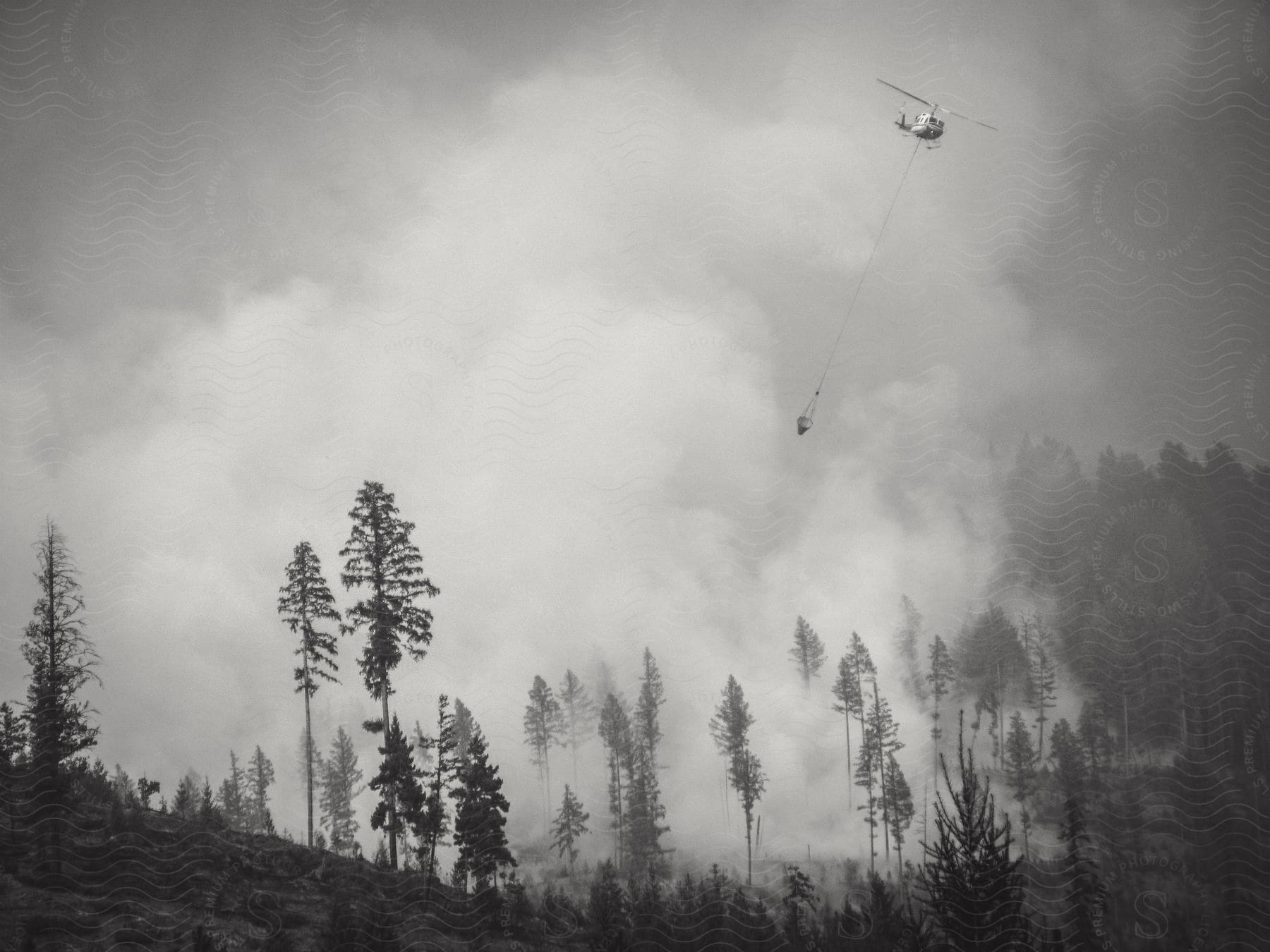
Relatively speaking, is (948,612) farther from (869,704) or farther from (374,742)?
(374,742)

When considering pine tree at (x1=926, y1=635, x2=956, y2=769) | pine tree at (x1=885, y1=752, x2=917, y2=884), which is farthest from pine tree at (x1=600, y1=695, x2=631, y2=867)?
pine tree at (x1=926, y1=635, x2=956, y2=769)

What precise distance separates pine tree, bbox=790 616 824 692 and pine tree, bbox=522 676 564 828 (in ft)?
88.3

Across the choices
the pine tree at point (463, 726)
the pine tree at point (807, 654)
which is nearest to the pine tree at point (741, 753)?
the pine tree at point (807, 654)

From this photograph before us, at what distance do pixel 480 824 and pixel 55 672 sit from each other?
60.7ft

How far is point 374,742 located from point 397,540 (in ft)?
293

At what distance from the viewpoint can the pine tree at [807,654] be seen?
252 feet

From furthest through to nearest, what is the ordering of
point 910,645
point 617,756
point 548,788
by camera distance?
point 910,645 < point 548,788 < point 617,756

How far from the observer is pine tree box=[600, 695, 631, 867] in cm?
6247

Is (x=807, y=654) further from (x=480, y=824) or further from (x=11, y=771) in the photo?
(x=11, y=771)

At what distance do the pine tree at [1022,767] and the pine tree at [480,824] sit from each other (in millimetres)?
43335

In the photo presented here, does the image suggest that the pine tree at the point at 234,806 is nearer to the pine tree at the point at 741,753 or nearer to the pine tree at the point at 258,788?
the pine tree at the point at 258,788

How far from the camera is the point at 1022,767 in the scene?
60.1 metres

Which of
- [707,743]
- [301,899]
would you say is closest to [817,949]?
[301,899]

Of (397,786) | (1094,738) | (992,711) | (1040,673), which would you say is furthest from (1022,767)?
(397,786)
